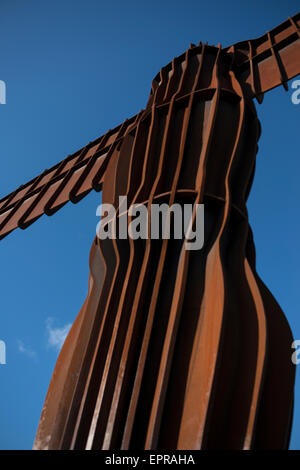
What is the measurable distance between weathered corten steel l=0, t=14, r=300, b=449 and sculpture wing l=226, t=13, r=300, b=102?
0.02 metres

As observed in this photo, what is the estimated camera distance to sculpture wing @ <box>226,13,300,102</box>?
5.88 m

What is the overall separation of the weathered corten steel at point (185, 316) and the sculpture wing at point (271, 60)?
0.07 ft

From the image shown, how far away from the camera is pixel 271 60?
6.13 metres

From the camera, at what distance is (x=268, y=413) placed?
3.43m

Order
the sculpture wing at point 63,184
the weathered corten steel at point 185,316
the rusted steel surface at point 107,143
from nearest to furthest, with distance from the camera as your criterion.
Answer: the weathered corten steel at point 185,316 → the rusted steel surface at point 107,143 → the sculpture wing at point 63,184

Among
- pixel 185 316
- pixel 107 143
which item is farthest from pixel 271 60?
pixel 185 316

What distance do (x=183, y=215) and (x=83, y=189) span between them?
135 inches

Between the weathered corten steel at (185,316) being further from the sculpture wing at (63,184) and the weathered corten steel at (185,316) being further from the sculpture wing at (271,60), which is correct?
the sculpture wing at (63,184)

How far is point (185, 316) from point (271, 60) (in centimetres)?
415

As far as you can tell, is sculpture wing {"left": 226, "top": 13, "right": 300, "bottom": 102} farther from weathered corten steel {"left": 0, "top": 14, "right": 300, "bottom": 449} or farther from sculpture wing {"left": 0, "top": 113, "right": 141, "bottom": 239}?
sculpture wing {"left": 0, "top": 113, "right": 141, "bottom": 239}

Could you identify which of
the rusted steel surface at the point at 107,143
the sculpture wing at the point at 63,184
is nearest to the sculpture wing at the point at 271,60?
the rusted steel surface at the point at 107,143

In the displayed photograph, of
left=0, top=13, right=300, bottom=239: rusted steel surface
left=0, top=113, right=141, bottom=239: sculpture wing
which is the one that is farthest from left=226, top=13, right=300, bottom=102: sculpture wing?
left=0, top=113, right=141, bottom=239: sculpture wing

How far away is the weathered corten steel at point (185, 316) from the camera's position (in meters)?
3.43

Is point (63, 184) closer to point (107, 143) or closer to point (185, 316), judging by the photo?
point (107, 143)
